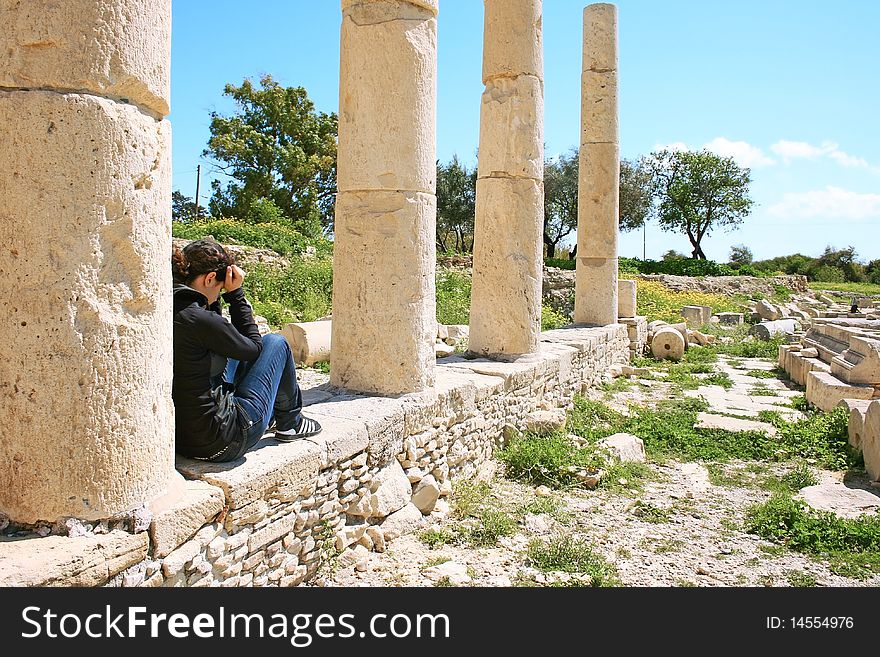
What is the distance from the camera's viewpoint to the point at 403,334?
584cm

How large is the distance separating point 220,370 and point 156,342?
865 mm

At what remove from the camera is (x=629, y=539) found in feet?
17.6

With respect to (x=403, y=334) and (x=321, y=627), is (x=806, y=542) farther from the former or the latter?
(x=321, y=627)

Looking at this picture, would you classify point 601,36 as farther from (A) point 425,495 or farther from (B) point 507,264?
(A) point 425,495

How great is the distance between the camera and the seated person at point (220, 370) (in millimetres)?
3799

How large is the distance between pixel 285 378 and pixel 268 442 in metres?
0.42

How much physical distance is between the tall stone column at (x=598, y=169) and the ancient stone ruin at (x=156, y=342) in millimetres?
6694

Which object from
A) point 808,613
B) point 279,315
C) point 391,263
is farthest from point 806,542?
point 279,315

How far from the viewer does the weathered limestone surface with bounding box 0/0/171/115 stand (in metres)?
2.88

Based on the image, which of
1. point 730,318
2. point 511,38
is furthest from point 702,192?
point 511,38

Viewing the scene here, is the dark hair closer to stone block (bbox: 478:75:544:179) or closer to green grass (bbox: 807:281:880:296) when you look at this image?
stone block (bbox: 478:75:544:179)

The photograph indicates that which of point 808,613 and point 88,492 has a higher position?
point 88,492

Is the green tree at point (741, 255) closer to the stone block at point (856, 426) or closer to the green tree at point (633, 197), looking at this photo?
the green tree at point (633, 197)

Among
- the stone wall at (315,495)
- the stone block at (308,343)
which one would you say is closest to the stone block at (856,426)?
the stone wall at (315,495)
